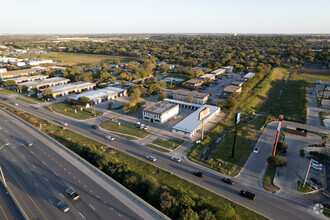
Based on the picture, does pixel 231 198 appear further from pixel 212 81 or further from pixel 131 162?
pixel 212 81

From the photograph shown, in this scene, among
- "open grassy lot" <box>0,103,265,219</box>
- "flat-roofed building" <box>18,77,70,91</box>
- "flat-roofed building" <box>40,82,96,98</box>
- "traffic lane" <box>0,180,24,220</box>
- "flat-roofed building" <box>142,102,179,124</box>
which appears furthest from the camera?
"flat-roofed building" <box>18,77,70,91</box>

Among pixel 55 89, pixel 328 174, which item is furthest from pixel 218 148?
pixel 55 89

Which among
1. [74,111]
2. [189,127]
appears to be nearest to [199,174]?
[189,127]

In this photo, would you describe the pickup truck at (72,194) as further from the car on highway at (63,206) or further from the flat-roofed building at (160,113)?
the flat-roofed building at (160,113)

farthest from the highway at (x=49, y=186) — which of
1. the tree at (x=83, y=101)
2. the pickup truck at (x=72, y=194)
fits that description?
the tree at (x=83, y=101)

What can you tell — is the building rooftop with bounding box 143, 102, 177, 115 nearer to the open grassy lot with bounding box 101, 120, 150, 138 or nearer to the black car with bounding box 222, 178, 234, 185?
the open grassy lot with bounding box 101, 120, 150, 138

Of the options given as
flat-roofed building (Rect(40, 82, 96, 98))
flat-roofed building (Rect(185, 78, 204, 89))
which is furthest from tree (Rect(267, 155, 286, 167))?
flat-roofed building (Rect(40, 82, 96, 98))

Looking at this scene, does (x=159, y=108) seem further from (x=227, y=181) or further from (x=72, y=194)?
(x=72, y=194)
